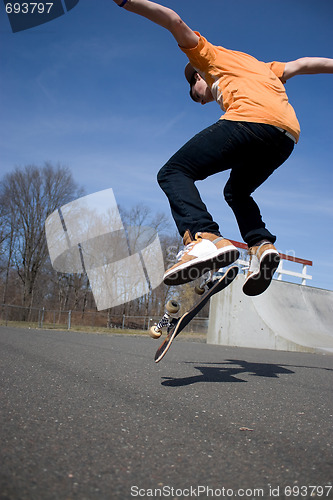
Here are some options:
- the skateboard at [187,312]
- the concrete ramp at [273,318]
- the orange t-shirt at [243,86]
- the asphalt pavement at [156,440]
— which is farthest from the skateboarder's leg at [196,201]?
the concrete ramp at [273,318]

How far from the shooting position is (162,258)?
31812mm

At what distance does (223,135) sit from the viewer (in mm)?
2248

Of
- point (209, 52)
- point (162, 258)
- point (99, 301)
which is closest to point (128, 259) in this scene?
point (162, 258)

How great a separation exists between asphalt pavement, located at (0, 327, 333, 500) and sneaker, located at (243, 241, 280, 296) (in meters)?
0.81

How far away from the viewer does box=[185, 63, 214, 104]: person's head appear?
2.74 m

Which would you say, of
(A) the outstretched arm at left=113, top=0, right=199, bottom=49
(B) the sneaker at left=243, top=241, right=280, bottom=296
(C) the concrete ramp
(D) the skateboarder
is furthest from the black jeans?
(C) the concrete ramp

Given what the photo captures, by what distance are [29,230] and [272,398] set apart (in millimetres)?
28850

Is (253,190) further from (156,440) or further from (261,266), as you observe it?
(156,440)

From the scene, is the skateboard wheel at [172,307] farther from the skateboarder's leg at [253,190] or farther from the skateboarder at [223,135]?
the skateboarder's leg at [253,190]

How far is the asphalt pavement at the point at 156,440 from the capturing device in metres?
0.80

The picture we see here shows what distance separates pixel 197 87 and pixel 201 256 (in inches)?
50.9

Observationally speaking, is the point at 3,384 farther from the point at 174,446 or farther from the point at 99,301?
the point at 99,301

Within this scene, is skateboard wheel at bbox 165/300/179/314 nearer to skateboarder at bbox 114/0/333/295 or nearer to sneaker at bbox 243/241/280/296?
skateboarder at bbox 114/0/333/295

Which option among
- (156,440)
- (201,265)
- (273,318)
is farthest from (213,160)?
(273,318)
